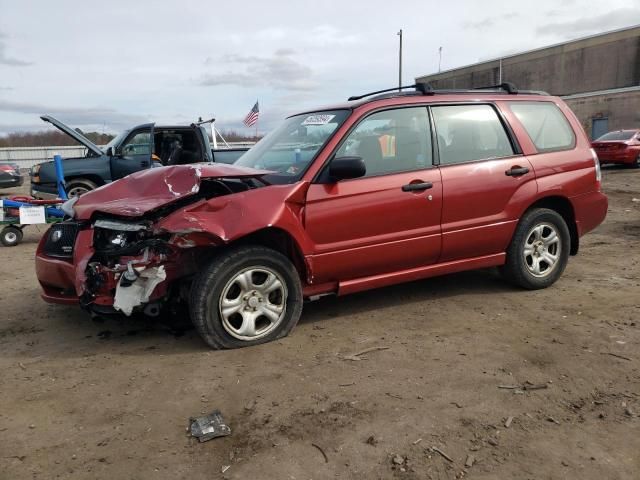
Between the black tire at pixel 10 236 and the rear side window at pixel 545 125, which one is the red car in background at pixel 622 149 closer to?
the rear side window at pixel 545 125

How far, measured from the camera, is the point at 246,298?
3.79 meters

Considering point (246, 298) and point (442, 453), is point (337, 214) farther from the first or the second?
point (442, 453)

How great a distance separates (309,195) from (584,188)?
2907 millimetres

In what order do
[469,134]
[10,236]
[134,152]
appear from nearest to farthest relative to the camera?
[469,134], [10,236], [134,152]

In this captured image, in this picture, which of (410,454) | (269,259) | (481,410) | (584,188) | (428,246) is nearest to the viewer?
(410,454)

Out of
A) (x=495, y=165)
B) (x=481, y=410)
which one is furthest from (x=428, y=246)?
(x=481, y=410)

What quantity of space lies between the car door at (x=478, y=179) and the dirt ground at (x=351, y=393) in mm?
609

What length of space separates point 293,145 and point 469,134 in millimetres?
1560

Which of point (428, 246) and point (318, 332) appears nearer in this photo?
point (318, 332)

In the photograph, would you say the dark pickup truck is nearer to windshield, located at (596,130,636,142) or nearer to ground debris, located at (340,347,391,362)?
ground debris, located at (340,347,391,362)

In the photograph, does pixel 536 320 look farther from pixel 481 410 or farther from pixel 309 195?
pixel 309 195

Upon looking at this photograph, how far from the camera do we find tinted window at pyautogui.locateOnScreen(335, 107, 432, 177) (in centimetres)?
421

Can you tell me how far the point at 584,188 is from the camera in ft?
16.9

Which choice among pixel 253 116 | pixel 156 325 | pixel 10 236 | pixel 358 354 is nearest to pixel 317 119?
pixel 358 354
